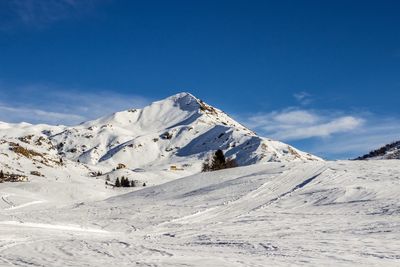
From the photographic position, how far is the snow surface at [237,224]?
1639cm

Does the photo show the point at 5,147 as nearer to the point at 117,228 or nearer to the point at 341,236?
the point at 117,228

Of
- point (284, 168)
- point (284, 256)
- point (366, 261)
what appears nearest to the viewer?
point (366, 261)

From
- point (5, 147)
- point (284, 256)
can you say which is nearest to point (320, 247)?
point (284, 256)

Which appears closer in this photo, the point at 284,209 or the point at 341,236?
the point at 341,236

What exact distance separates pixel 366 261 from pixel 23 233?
1481cm

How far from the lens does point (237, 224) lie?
27.4 meters

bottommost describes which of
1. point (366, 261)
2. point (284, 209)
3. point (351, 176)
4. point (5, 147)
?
point (366, 261)

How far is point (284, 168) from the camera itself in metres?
47.6

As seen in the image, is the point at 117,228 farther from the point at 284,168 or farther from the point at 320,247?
the point at 284,168

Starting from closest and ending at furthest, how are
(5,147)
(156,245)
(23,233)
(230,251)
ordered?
(230,251), (156,245), (23,233), (5,147)

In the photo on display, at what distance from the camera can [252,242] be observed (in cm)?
1988

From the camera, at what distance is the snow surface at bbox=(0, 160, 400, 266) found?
1639 cm

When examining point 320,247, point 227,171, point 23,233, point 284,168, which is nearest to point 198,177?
point 227,171

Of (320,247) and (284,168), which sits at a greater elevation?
(284,168)
